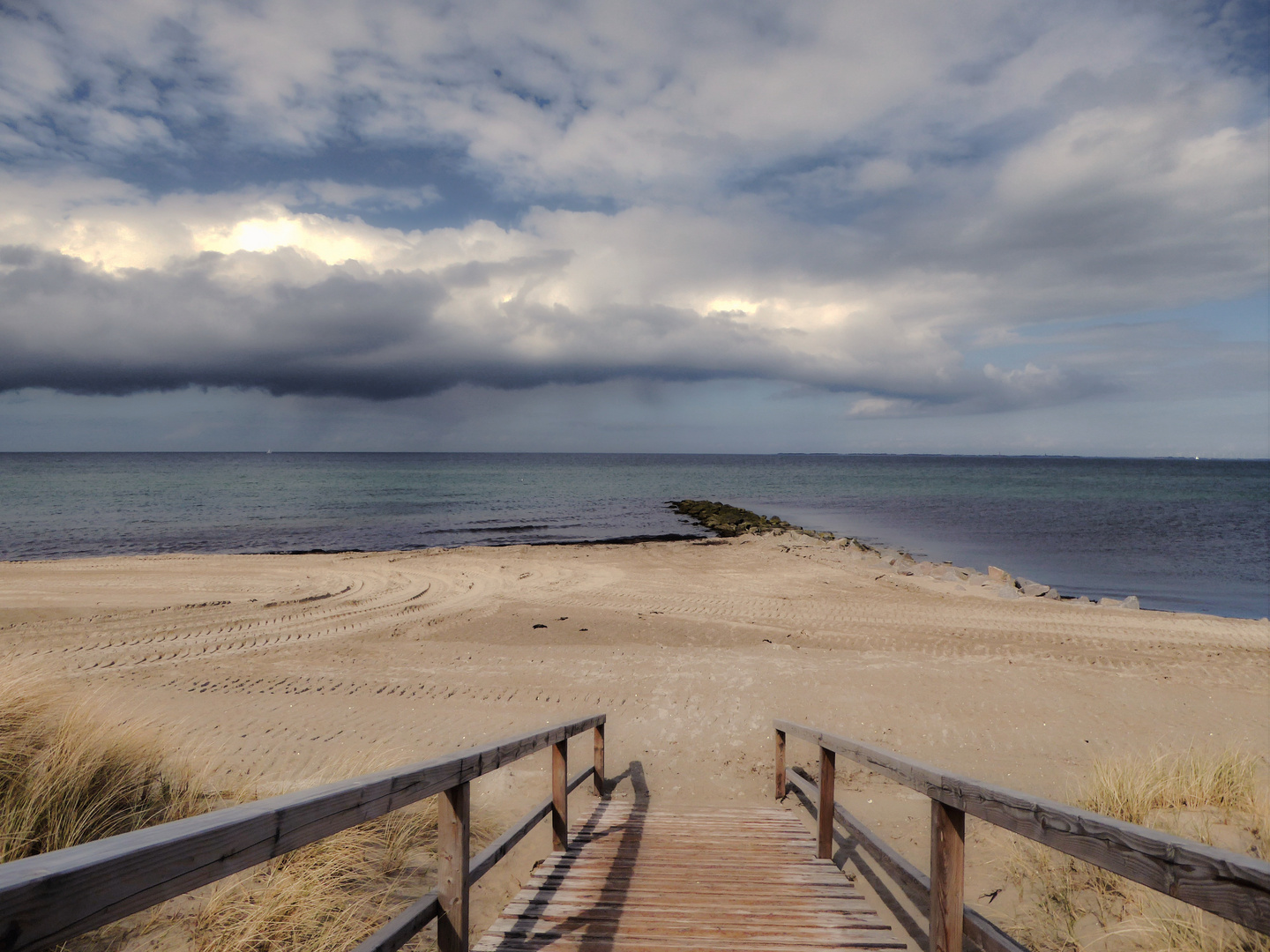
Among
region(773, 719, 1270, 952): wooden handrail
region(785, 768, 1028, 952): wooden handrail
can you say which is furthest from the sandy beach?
region(773, 719, 1270, 952): wooden handrail

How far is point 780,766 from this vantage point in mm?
6676

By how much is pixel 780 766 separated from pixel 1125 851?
5.12m

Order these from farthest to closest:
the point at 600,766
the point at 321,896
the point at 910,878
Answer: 1. the point at 600,766
2. the point at 321,896
3. the point at 910,878

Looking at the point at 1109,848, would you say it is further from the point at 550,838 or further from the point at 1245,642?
the point at 1245,642

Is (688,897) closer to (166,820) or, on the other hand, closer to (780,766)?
→ (780,766)

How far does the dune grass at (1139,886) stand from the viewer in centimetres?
357

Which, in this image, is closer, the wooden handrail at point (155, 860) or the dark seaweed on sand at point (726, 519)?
the wooden handrail at point (155, 860)

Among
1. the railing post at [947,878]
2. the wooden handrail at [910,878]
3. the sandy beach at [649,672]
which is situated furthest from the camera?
the sandy beach at [649,672]

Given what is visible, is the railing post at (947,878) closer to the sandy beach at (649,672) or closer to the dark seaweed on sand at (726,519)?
the sandy beach at (649,672)

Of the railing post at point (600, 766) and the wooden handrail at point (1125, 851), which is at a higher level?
the wooden handrail at point (1125, 851)

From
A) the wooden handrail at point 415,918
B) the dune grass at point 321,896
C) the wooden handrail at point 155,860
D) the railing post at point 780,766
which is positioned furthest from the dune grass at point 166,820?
the railing post at point 780,766

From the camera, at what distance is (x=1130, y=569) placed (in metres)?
25.1

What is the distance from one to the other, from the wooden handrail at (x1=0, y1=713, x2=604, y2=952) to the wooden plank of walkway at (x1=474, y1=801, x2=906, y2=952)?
184 cm

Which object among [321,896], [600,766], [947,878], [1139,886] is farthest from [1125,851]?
[600,766]
